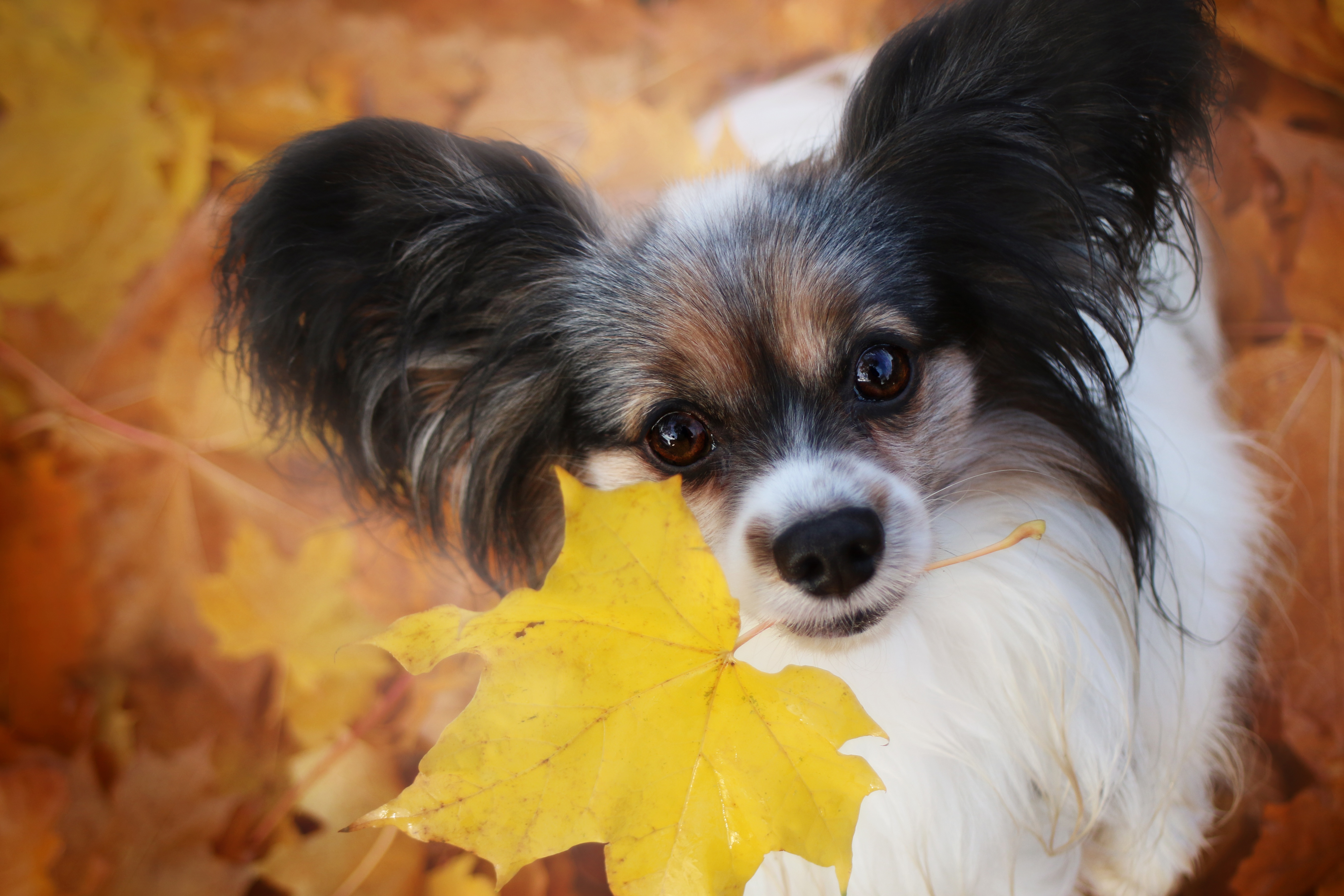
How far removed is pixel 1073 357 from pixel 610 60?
2049 millimetres

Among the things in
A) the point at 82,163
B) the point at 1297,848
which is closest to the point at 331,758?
the point at 82,163

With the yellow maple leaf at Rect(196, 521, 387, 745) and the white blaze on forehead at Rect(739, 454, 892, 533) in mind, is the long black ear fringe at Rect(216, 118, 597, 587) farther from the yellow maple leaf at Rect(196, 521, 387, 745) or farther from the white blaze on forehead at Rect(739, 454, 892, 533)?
the yellow maple leaf at Rect(196, 521, 387, 745)

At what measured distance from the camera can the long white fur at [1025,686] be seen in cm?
167

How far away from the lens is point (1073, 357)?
1686mm


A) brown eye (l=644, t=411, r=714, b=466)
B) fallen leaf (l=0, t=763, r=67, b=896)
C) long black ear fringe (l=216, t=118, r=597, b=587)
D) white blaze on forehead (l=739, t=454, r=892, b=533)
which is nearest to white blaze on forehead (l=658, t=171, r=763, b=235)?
long black ear fringe (l=216, t=118, r=597, b=587)

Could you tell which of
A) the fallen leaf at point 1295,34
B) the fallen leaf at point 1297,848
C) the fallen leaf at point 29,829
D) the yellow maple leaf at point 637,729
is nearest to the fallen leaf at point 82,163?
the fallen leaf at point 29,829

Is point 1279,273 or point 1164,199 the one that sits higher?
point 1164,199

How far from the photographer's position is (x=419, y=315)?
1.55m

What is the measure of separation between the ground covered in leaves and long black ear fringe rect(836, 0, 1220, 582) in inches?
29.9

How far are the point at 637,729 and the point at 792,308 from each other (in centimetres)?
83

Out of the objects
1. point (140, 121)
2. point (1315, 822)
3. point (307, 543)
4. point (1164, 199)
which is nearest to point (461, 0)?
point (140, 121)

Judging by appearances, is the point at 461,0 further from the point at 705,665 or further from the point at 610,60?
the point at 705,665

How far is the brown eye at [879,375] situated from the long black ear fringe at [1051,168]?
19cm

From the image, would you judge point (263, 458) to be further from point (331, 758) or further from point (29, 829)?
point (29, 829)
